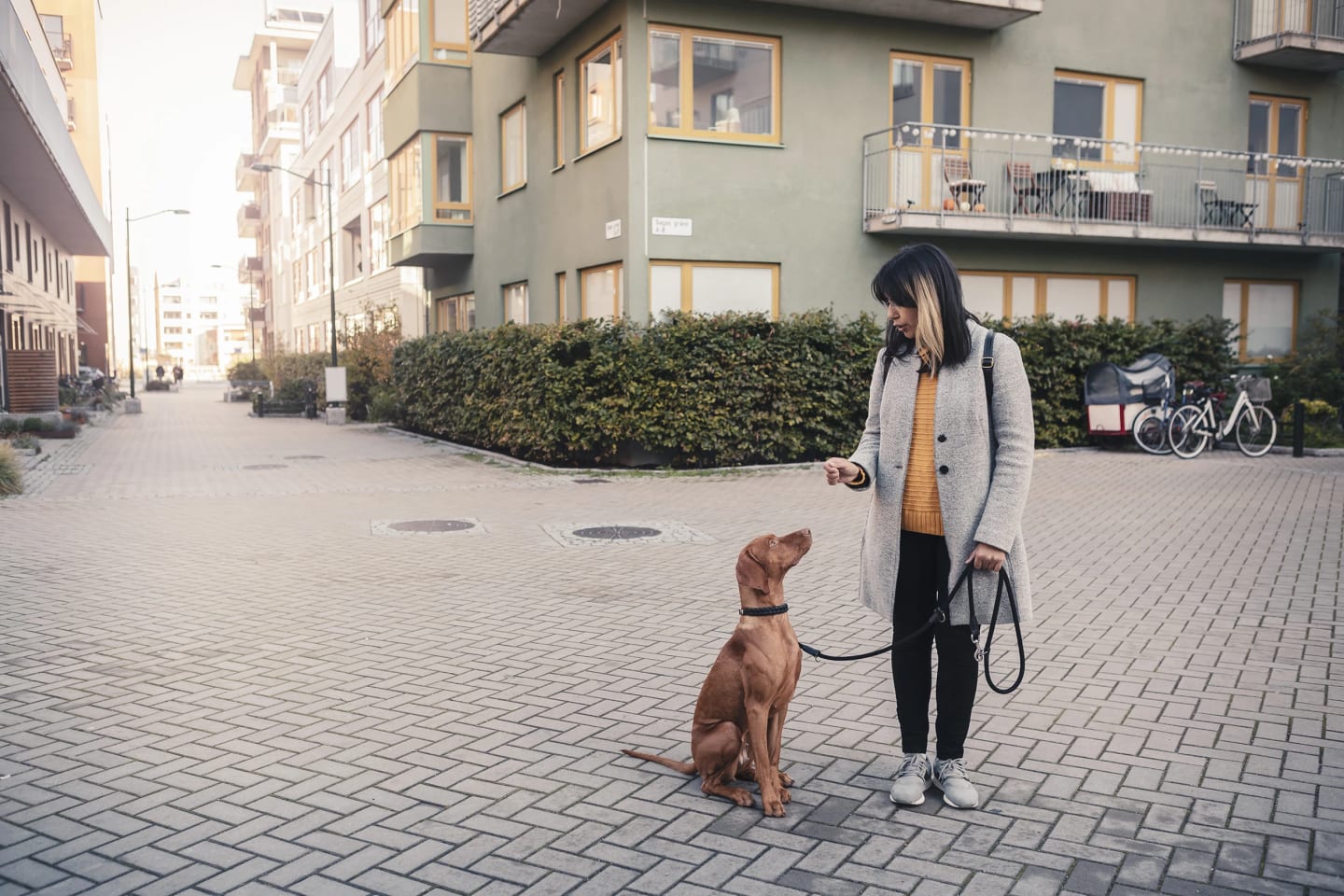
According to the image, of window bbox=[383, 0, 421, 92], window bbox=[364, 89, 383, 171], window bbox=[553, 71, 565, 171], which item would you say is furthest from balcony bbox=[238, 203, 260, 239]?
window bbox=[553, 71, 565, 171]

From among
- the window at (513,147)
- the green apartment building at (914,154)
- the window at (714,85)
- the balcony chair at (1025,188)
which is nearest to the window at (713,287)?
the green apartment building at (914,154)

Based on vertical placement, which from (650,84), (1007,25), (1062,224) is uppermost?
(1007,25)

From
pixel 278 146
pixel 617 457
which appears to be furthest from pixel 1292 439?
pixel 278 146

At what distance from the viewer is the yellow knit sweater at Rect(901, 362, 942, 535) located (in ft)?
13.0

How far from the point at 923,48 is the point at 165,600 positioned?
15800 mm

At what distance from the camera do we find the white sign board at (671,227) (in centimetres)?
1739

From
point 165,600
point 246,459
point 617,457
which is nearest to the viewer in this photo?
point 165,600

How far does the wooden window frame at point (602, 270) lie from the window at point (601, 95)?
75.8 inches

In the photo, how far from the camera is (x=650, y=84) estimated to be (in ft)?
57.0

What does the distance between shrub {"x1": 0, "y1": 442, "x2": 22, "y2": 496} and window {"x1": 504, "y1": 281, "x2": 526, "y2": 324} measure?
33.4 feet

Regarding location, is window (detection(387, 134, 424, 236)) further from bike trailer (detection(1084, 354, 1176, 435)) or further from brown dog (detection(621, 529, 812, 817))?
brown dog (detection(621, 529, 812, 817))

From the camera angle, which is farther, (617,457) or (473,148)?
(473,148)

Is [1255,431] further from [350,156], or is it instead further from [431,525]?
[350,156]

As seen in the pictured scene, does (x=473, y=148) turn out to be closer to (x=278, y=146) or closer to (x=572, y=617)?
(x=572, y=617)
